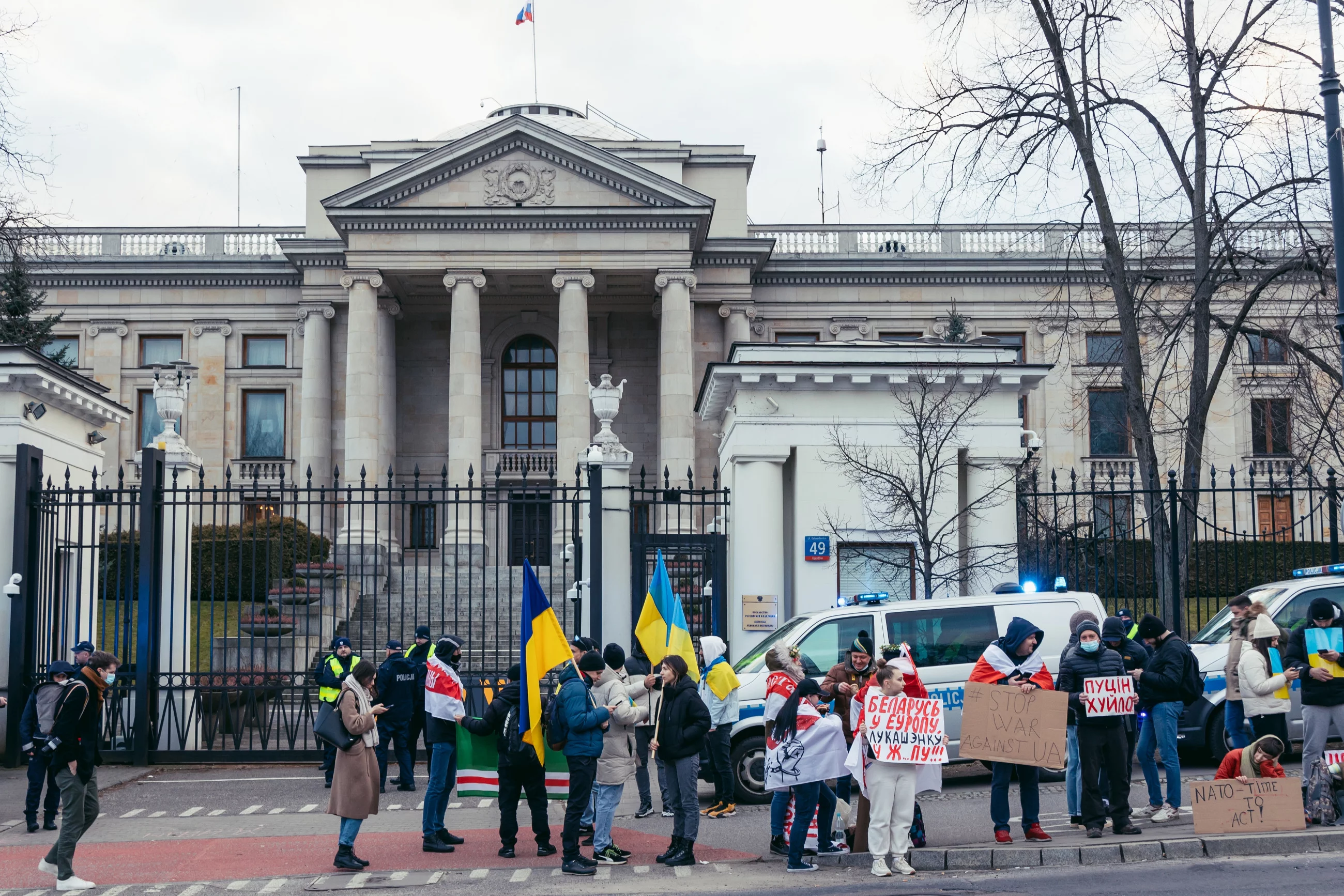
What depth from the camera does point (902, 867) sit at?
34.1ft

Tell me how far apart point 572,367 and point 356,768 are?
3002 cm

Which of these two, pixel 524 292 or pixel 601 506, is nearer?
pixel 601 506

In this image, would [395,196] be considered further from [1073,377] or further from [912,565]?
[912,565]

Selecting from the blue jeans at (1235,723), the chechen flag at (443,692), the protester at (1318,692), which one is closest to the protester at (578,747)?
the chechen flag at (443,692)

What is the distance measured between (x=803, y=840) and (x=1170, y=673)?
11.7ft

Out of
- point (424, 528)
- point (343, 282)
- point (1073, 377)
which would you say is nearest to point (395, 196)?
point (343, 282)

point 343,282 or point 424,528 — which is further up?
point 343,282

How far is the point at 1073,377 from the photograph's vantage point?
45.3 meters

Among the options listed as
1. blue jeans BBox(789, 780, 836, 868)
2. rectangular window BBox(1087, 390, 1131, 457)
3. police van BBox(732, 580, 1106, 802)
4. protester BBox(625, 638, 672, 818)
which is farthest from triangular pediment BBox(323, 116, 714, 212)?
blue jeans BBox(789, 780, 836, 868)

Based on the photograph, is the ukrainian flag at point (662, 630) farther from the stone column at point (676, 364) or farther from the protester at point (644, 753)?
the stone column at point (676, 364)

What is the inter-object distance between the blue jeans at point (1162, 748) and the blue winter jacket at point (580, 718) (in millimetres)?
4824

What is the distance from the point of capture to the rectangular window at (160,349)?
46125mm

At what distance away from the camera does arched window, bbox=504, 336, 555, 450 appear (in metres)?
45.3

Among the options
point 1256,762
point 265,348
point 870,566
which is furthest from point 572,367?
point 1256,762
